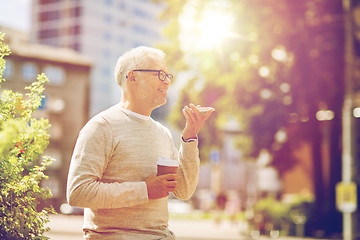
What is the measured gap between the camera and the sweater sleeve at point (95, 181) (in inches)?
111

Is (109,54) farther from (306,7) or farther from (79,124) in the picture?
(306,7)

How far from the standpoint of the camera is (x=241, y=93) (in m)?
21.6

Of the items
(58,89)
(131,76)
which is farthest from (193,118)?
(58,89)

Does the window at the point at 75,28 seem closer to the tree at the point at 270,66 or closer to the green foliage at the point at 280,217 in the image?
the tree at the point at 270,66

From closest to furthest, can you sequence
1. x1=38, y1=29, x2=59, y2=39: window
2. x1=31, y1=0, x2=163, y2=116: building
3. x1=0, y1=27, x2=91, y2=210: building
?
x1=0, y1=27, x2=91, y2=210: building
x1=31, y1=0, x2=163, y2=116: building
x1=38, y1=29, x2=59, y2=39: window

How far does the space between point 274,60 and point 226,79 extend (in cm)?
195

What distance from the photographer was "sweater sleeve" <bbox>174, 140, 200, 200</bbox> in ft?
10.4

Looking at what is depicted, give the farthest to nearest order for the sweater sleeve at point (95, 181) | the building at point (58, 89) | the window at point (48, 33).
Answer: the window at point (48, 33) → the building at point (58, 89) → the sweater sleeve at point (95, 181)

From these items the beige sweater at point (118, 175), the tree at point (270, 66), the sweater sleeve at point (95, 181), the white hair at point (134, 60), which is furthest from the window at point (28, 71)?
the sweater sleeve at point (95, 181)

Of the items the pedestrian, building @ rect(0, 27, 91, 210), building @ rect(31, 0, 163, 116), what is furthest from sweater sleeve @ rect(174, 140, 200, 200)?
building @ rect(31, 0, 163, 116)

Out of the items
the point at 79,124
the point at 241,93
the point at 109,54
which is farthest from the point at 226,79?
the point at 109,54

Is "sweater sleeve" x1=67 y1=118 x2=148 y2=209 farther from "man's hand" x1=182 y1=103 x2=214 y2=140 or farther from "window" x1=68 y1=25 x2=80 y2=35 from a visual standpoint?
"window" x1=68 y1=25 x2=80 y2=35

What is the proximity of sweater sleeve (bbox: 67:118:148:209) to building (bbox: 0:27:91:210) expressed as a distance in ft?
180

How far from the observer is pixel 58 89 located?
5862 cm
